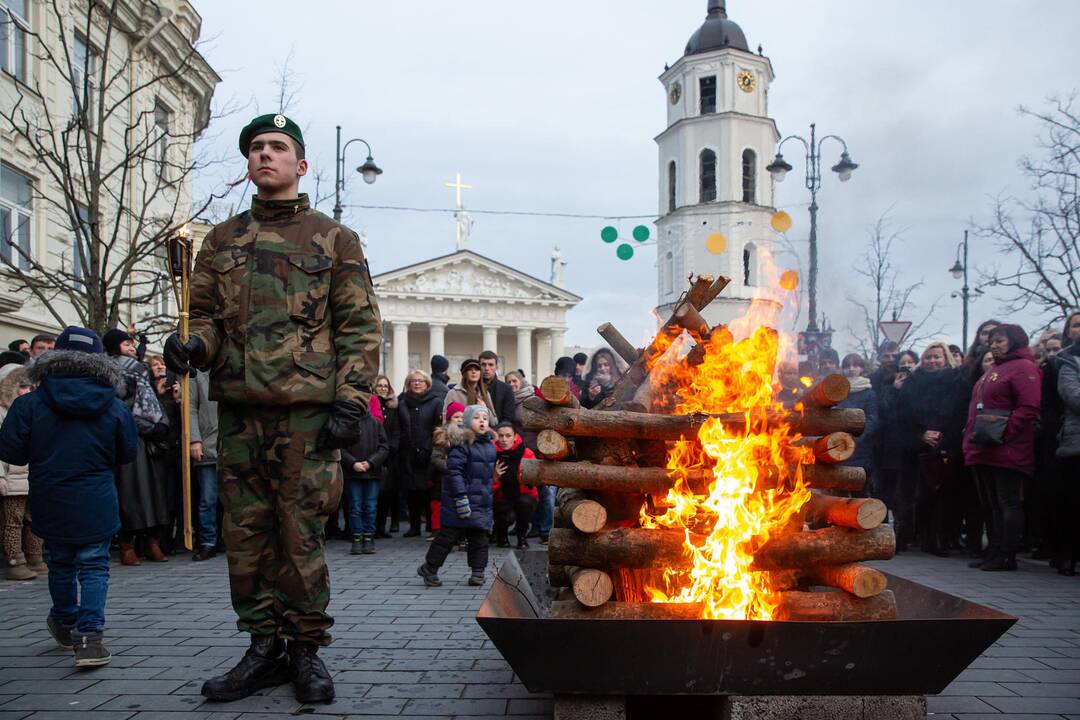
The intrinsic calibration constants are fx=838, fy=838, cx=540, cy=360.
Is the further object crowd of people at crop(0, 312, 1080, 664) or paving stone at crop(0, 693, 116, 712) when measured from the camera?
crowd of people at crop(0, 312, 1080, 664)

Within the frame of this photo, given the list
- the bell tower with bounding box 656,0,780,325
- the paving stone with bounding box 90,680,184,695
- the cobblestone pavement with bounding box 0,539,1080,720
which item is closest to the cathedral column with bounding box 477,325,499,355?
the bell tower with bounding box 656,0,780,325

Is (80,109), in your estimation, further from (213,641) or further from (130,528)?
(213,641)

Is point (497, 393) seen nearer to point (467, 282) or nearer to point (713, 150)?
point (713, 150)

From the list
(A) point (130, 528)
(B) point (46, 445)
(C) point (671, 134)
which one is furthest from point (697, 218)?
(B) point (46, 445)

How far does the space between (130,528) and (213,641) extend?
3969mm

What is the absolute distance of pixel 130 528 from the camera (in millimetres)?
8203

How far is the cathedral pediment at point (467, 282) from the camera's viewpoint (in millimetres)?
55938

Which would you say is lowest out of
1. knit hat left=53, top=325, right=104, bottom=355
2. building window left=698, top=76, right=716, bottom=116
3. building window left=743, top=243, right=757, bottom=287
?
knit hat left=53, top=325, right=104, bottom=355

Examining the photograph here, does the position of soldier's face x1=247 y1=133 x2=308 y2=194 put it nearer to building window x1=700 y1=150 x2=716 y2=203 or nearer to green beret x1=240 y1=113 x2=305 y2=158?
green beret x1=240 y1=113 x2=305 y2=158

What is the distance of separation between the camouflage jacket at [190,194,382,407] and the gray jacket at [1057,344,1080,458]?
6.25 metres

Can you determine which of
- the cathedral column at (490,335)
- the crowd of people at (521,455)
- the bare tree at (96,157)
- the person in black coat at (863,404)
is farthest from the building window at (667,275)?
the person in black coat at (863,404)

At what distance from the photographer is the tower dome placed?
48438mm

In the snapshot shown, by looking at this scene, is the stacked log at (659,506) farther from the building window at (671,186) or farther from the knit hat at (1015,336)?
the building window at (671,186)

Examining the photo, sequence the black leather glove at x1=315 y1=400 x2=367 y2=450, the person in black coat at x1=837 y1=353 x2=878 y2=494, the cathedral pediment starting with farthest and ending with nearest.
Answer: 1. the cathedral pediment
2. the person in black coat at x1=837 y1=353 x2=878 y2=494
3. the black leather glove at x1=315 y1=400 x2=367 y2=450
